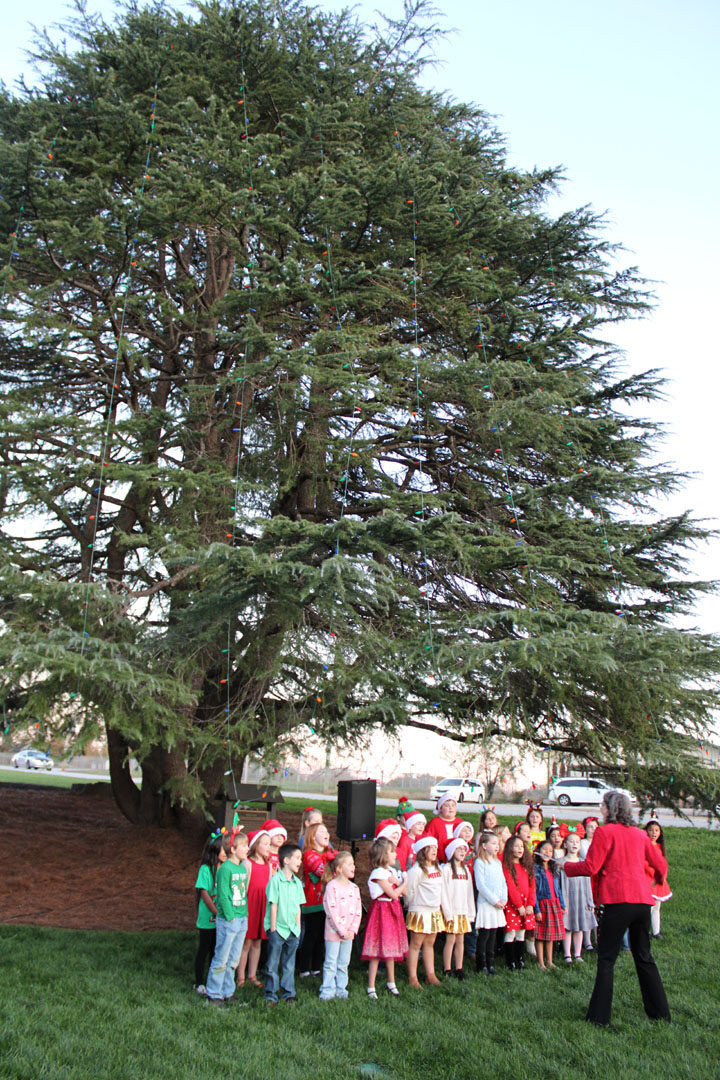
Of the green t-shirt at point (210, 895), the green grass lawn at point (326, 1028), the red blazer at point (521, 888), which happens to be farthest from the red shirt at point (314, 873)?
the red blazer at point (521, 888)

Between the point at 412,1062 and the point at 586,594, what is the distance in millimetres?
6056

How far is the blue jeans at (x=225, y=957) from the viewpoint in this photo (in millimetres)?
5312

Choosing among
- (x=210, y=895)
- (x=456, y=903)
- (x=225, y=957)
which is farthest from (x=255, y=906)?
(x=456, y=903)

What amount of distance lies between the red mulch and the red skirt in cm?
287

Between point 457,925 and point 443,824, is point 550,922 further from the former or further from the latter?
point 443,824

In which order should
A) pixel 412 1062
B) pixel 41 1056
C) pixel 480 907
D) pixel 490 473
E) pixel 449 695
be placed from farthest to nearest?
pixel 490 473 < pixel 449 695 < pixel 480 907 < pixel 412 1062 < pixel 41 1056

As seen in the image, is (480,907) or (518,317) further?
(518,317)

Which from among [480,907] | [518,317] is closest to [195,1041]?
[480,907]

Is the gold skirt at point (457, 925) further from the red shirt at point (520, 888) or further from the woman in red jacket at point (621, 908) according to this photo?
the woman in red jacket at point (621, 908)

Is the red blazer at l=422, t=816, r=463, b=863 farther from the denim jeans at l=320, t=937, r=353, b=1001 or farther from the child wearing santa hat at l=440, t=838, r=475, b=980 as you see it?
the denim jeans at l=320, t=937, r=353, b=1001

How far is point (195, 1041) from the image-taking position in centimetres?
434

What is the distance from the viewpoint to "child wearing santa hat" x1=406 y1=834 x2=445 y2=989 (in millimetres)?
5961

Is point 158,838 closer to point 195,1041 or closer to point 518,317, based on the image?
point 195,1041

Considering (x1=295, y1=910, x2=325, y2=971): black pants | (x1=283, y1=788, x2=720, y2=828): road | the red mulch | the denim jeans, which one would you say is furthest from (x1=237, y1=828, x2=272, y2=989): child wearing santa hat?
(x1=283, y1=788, x2=720, y2=828): road
